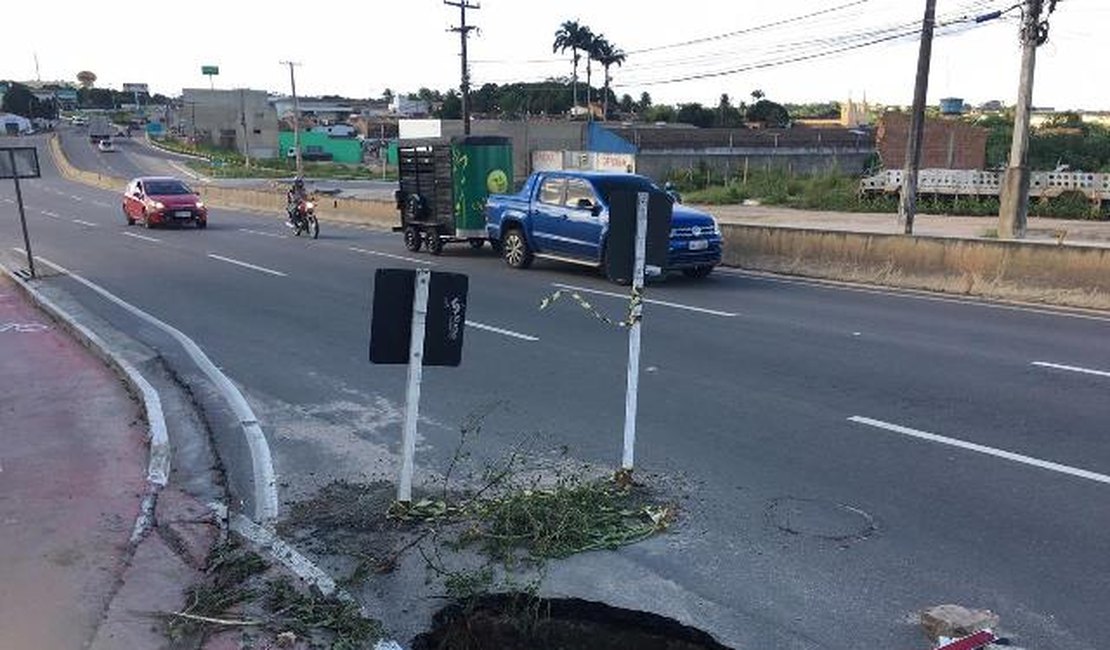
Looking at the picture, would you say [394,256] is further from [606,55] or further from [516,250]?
[606,55]

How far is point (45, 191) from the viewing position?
50.8 meters

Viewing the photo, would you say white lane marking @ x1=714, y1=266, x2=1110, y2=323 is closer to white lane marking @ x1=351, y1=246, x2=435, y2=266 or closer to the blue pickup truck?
the blue pickup truck

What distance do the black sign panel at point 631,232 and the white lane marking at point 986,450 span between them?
237 centimetres

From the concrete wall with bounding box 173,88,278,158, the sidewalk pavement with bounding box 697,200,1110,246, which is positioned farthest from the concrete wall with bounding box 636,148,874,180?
the concrete wall with bounding box 173,88,278,158

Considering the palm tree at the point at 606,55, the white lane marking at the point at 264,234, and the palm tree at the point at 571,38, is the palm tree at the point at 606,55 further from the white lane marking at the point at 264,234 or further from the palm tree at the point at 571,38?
the white lane marking at the point at 264,234

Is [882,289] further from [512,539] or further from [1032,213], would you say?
[1032,213]

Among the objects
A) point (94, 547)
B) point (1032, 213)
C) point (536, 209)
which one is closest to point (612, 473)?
point (94, 547)

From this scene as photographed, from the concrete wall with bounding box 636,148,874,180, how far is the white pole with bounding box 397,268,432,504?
5189 centimetres

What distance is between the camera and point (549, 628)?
4406mm

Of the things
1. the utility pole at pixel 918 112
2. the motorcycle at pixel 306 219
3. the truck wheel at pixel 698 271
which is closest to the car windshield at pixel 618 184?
the truck wheel at pixel 698 271

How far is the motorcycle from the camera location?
82.2ft

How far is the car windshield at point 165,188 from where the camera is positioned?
2902 cm

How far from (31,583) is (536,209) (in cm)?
1305

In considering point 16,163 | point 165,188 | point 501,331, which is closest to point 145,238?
point 165,188
